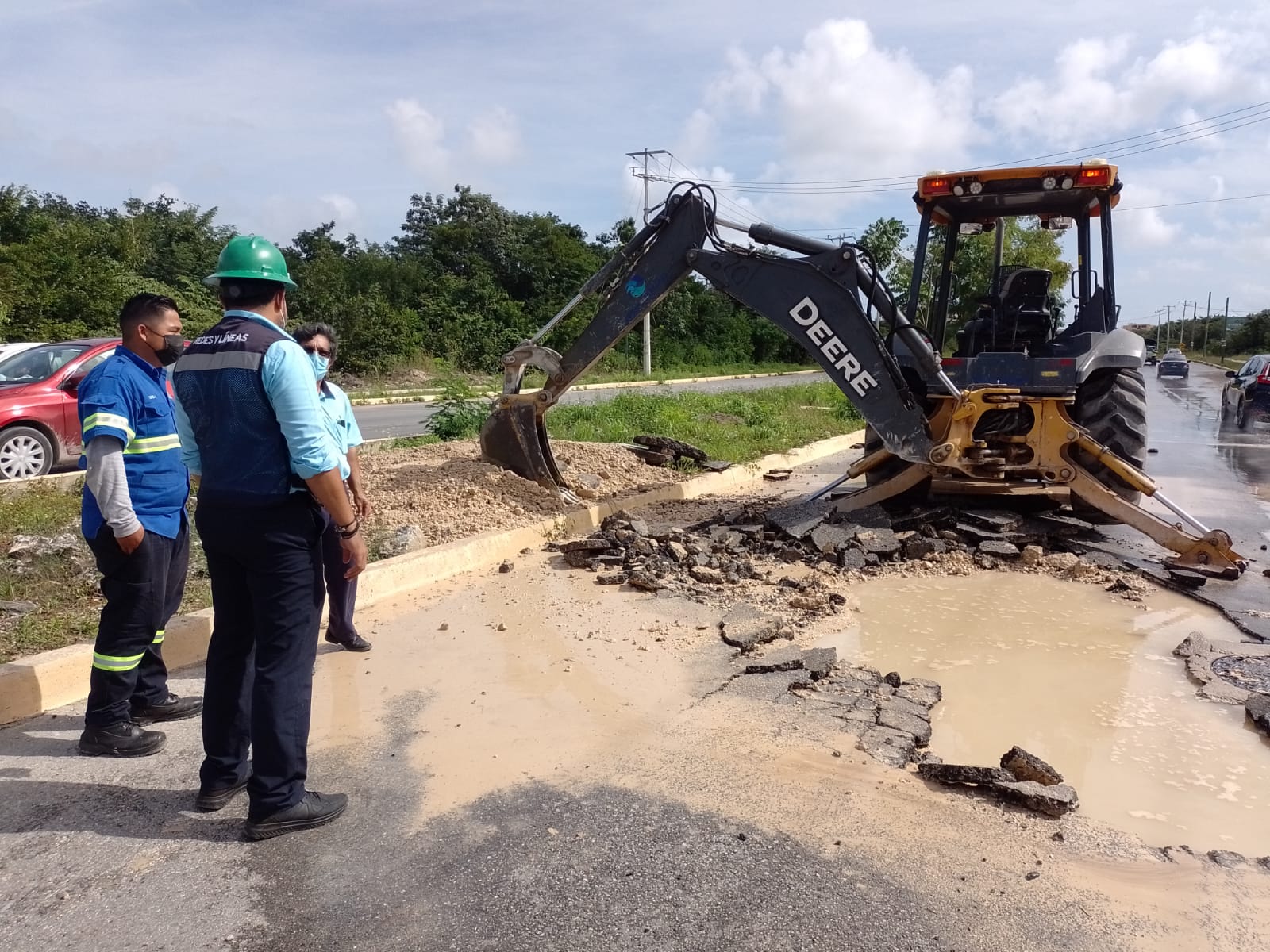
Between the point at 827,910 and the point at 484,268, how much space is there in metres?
36.8

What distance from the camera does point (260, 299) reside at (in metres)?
3.17

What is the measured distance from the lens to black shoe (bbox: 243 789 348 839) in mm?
3094

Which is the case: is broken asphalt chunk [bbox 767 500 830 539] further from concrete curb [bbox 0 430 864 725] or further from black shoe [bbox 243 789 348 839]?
black shoe [bbox 243 789 348 839]

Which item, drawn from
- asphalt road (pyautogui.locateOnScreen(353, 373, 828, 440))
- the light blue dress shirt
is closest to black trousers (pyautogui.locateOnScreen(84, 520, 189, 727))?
the light blue dress shirt

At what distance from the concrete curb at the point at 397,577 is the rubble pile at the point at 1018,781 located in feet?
11.9

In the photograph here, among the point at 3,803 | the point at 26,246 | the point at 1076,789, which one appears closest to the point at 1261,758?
the point at 1076,789

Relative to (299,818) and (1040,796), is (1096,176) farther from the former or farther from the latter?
(299,818)

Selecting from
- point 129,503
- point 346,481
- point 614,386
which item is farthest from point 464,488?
point 614,386

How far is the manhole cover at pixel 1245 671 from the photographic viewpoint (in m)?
4.56

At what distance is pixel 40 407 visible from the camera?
932cm

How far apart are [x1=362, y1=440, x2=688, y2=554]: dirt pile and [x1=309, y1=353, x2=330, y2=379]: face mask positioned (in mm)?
1818

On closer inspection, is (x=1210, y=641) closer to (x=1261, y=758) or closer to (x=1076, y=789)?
(x=1261, y=758)

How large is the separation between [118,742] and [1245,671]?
17.7 ft

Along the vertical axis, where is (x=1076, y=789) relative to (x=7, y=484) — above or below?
below
